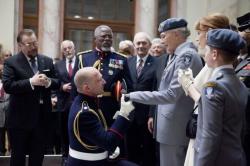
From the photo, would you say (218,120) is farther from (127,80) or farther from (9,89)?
(9,89)

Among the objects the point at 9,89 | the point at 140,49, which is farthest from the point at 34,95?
the point at 140,49

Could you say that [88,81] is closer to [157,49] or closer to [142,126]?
[142,126]

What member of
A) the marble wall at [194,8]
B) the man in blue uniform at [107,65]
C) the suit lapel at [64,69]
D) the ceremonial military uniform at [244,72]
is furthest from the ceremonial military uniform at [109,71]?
the marble wall at [194,8]

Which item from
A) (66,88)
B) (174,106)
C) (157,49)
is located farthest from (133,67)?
(174,106)

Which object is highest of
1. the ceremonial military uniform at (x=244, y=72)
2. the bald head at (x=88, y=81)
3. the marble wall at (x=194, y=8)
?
the marble wall at (x=194, y=8)

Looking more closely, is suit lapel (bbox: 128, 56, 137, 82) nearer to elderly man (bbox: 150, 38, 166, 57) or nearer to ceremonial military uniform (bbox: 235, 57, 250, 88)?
elderly man (bbox: 150, 38, 166, 57)

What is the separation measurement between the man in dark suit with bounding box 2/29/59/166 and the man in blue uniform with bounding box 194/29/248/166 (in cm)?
231

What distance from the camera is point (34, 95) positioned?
14.8ft

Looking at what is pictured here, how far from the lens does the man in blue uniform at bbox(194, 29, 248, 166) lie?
2336mm

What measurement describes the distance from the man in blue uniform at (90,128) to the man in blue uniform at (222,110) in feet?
2.36

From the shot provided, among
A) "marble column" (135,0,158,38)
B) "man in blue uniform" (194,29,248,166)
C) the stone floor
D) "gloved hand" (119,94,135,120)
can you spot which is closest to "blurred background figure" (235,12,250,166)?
"man in blue uniform" (194,29,248,166)

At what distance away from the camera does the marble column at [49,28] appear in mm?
8727

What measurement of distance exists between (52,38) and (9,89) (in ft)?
14.8

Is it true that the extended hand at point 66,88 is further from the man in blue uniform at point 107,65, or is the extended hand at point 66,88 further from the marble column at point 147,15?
the marble column at point 147,15
